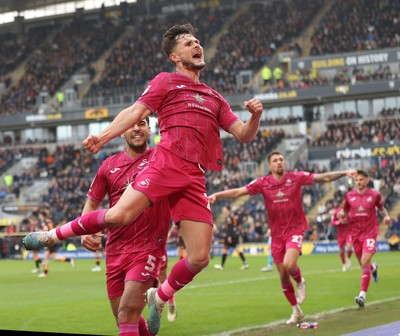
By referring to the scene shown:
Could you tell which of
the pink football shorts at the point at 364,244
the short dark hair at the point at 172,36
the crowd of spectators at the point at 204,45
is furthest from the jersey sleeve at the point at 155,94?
the crowd of spectators at the point at 204,45

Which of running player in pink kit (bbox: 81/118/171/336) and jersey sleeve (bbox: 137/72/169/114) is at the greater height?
jersey sleeve (bbox: 137/72/169/114)

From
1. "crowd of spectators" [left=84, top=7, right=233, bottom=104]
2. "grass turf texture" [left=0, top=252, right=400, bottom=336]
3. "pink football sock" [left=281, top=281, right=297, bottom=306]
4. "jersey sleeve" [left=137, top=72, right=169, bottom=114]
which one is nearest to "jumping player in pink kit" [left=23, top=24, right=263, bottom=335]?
"jersey sleeve" [left=137, top=72, right=169, bottom=114]

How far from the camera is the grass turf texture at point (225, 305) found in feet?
41.9

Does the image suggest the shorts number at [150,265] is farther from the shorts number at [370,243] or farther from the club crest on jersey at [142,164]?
the shorts number at [370,243]

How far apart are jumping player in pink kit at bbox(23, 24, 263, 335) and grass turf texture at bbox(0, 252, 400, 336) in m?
4.47

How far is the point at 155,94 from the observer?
7.66 m

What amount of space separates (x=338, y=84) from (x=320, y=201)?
9.52 m

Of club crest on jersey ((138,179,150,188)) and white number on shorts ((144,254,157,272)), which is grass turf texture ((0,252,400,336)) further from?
club crest on jersey ((138,179,150,188))

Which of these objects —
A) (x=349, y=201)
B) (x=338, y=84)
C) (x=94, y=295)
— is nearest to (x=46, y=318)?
(x=94, y=295)

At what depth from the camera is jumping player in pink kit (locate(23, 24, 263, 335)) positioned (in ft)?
24.2

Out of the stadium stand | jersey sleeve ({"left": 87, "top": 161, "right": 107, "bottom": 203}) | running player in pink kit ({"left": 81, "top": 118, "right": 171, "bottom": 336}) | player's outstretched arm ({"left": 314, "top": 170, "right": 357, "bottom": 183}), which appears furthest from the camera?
the stadium stand

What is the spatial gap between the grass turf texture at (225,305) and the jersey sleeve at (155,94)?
5151 mm

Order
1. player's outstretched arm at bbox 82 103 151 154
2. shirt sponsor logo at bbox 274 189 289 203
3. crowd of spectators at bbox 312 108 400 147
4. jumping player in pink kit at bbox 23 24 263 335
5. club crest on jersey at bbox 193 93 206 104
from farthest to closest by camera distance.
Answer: crowd of spectators at bbox 312 108 400 147 < shirt sponsor logo at bbox 274 189 289 203 < club crest on jersey at bbox 193 93 206 104 < jumping player in pink kit at bbox 23 24 263 335 < player's outstretched arm at bbox 82 103 151 154

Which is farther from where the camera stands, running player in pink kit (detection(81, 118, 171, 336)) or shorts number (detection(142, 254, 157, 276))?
shorts number (detection(142, 254, 157, 276))
